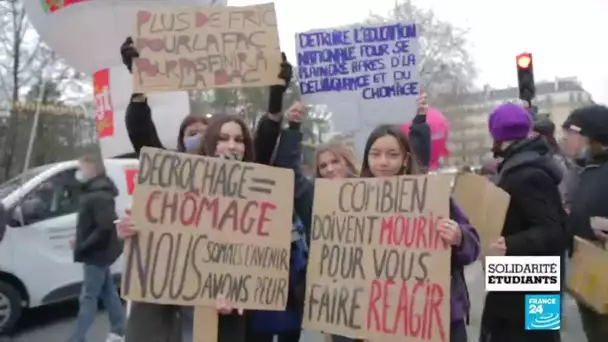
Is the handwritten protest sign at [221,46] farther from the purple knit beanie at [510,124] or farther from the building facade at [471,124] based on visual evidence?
the building facade at [471,124]

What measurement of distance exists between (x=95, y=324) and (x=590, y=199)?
236 inches

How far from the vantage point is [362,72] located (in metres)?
4.95

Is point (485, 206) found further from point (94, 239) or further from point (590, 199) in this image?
point (94, 239)

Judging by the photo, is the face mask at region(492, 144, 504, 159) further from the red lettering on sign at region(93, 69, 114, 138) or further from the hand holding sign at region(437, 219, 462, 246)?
the red lettering on sign at region(93, 69, 114, 138)

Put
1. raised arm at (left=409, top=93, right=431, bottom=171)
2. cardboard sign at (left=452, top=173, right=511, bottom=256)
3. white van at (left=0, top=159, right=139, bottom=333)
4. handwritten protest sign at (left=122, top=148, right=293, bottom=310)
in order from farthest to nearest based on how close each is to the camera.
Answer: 1. white van at (left=0, top=159, right=139, bottom=333)
2. raised arm at (left=409, top=93, right=431, bottom=171)
3. cardboard sign at (left=452, top=173, right=511, bottom=256)
4. handwritten protest sign at (left=122, top=148, right=293, bottom=310)

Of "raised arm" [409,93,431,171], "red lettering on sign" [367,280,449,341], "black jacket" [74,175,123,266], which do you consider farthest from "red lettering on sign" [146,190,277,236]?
"black jacket" [74,175,123,266]

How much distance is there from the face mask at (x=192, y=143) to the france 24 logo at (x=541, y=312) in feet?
5.59

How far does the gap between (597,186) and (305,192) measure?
138 cm

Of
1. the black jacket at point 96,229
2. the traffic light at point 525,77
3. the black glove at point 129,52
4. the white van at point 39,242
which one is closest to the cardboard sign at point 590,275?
the black glove at point 129,52

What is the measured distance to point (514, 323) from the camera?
3.59 m

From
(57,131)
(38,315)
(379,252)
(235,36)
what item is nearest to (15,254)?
(38,315)

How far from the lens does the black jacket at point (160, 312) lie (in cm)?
333

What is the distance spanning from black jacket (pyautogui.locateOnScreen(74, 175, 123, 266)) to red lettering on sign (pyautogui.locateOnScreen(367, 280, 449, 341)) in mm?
3877

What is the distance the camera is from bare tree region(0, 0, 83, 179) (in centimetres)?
2428
